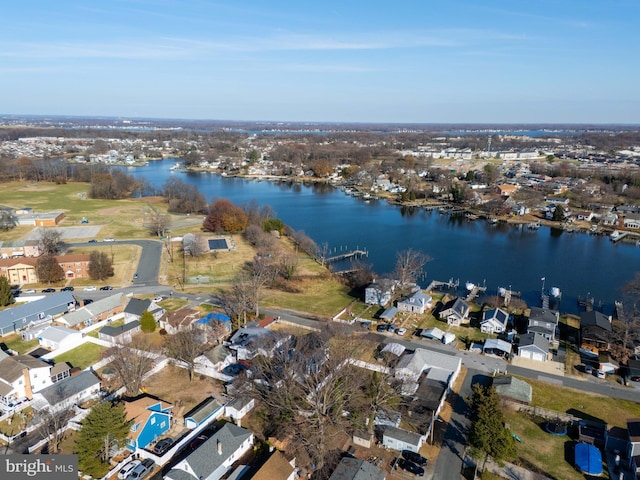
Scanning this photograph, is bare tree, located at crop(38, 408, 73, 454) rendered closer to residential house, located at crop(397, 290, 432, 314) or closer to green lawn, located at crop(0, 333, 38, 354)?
green lawn, located at crop(0, 333, 38, 354)

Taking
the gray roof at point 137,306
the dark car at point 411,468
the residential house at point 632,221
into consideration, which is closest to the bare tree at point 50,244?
the gray roof at point 137,306

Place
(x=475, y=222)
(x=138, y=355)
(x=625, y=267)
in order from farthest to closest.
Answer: (x=475, y=222), (x=625, y=267), (x=138, y=355)

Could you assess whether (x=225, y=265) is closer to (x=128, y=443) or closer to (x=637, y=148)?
(x=128, y=443)

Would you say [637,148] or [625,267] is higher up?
[637,148]

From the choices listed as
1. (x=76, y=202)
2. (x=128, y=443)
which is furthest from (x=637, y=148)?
(x=128, y=443)

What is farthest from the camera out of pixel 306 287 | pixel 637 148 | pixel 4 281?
pixel 637 148

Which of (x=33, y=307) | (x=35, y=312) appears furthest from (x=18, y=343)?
(x=33, y=307)

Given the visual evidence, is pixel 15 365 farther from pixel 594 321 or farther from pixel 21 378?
pixel 594 321
